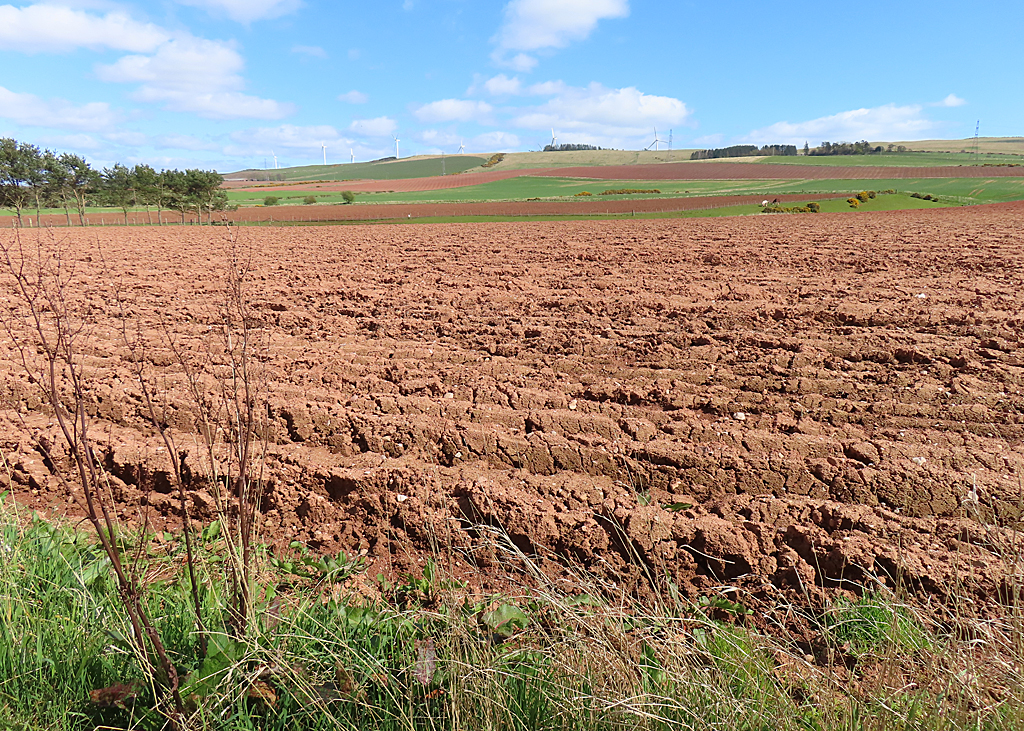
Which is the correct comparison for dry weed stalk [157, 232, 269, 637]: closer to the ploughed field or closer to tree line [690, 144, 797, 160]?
the ploughed field

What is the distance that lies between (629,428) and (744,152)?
152 m

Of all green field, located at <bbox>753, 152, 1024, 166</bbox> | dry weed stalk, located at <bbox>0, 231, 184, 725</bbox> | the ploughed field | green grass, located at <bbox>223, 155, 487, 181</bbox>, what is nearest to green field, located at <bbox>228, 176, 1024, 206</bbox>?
green field, located at <bbox>753, 152, 1024, 166</bbox>

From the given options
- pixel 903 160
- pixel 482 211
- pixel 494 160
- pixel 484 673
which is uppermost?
pixel 494 160

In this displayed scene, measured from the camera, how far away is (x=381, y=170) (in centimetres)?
14725

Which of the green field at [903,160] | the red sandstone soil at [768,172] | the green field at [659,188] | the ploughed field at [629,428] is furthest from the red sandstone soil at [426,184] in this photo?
the ploughed field at [629,428]

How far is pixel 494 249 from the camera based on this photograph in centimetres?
2106

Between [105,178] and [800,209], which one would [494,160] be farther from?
[800,209]

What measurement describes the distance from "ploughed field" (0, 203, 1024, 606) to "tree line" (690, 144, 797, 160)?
457 ft

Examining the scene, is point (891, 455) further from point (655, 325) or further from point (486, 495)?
point (655, 325)

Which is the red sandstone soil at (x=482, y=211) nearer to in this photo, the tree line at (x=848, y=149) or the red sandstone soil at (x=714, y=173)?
the red sandstone soil at (x=714, y=173)

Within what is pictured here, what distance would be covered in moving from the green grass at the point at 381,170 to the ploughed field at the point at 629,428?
410ft

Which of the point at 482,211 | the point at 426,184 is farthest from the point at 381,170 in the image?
the point at 482,211

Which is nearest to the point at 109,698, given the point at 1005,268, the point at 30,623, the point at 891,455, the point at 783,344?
the point at 30,623

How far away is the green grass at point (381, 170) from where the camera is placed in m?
136
